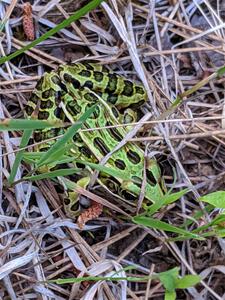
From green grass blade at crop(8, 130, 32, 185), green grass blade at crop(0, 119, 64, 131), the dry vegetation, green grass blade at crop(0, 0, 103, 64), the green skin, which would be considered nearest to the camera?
green grass blade at crop(0, 119, 64, 131)

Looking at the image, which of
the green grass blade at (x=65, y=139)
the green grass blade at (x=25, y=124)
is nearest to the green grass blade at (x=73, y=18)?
the green grass blade at (x=65, y=139)

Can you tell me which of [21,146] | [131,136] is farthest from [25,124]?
[131,136]

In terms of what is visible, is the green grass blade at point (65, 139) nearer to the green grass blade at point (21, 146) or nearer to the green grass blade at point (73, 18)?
the green grass blade at point (21, 146)

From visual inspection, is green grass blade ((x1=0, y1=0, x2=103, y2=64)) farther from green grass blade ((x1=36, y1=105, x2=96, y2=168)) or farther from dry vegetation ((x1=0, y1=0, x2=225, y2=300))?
dry vegetation ((x1=0, y1=0, x2=225, y2=300))

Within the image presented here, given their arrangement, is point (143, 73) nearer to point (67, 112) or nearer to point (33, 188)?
point (67, 112)

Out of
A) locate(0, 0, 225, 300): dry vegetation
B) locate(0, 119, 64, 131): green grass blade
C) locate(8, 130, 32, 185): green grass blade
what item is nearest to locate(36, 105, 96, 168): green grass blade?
locate(8, 130, 32, 185): green grass blade

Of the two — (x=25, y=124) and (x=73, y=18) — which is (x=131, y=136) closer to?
(x=73, y=18)

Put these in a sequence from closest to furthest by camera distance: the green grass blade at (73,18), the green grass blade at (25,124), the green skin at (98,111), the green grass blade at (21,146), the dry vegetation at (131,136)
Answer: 1. the green grass blade at (25,124)
2. the green grass blade at (73,18)
3. the green grass blade at (21,146)
4. the dry vegetation at (131,136)
5. the green skin at (98,111)
